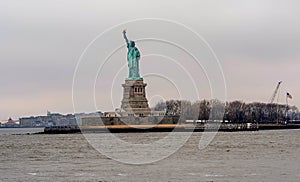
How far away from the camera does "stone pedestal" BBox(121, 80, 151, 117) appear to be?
138500 millimetres

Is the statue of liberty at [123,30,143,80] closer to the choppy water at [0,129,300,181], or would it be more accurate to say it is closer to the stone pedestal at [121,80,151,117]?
the stone pedestal at [121,80,151,117]

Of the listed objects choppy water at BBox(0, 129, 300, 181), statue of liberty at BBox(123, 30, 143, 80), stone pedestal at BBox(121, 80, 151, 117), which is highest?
statue of liberty at BBox(123, 30, 143, 80)

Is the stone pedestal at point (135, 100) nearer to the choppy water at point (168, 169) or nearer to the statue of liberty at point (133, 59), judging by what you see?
the statue of liberty at point (133, 59)

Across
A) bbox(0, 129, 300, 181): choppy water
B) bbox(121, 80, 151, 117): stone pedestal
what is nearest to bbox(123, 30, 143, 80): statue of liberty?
bbox(121, 80, 151, 117): stone pedestal

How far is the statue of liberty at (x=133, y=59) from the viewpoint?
15125 cm

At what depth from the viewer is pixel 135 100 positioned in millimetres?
139875

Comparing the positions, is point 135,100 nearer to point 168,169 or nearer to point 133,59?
point 133,59

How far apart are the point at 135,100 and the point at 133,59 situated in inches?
651

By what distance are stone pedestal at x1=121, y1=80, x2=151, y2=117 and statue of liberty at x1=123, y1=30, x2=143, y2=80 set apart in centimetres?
559

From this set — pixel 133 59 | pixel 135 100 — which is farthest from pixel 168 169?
pixel 133 59

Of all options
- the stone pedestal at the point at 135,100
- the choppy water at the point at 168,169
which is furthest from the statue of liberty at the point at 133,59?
the choppy water at the point at 168,169

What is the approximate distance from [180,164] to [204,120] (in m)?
133

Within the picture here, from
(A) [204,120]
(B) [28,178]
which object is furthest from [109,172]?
(A) [204,120]

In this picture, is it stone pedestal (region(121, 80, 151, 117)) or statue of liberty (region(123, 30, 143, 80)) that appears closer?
stone pedestal (region(121, 80, 151, 117))
